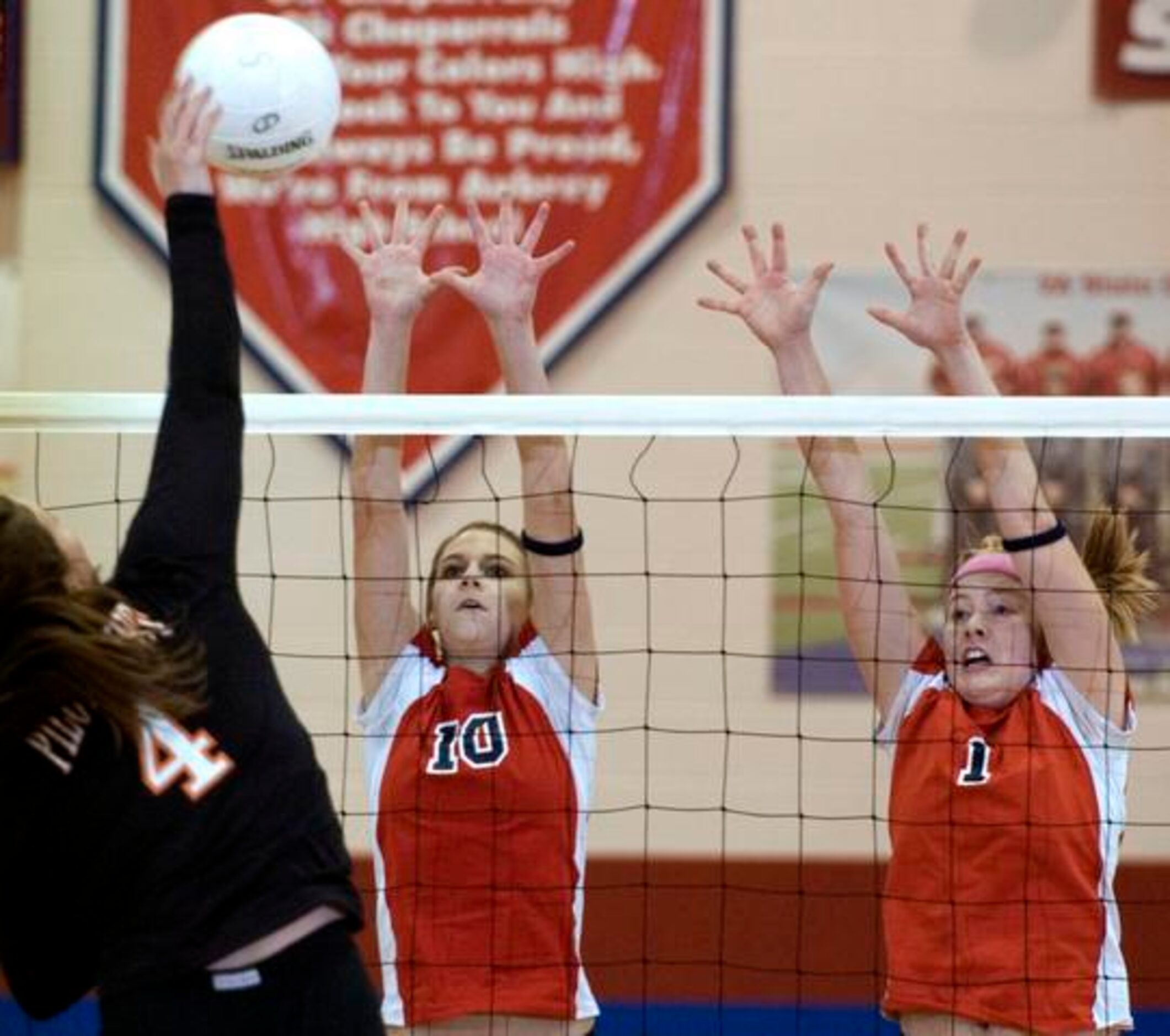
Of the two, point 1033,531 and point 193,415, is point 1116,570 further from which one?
point 193,415

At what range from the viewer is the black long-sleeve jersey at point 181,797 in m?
2.30

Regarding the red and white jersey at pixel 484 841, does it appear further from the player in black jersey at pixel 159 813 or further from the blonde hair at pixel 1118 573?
the player in black jersey at pixel 159 813

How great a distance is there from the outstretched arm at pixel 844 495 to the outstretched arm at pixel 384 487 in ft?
1.84

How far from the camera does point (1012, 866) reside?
356 cm

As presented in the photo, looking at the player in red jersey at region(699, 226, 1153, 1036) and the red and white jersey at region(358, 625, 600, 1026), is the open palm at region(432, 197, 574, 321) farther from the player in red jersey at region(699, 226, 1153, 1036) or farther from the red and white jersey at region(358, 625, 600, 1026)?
the red and white jersey at region(358, 625, 600, 1026)

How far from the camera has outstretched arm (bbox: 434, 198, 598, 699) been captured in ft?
12.4

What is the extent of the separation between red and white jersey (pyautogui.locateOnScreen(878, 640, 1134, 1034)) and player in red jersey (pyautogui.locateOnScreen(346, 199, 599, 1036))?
579 millimetres

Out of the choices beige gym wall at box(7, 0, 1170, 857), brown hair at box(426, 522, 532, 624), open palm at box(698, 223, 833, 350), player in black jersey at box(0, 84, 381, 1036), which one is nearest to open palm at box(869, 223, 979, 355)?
open palm at box(698, 223, 833, 350)

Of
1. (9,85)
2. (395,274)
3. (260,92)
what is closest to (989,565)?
(395,274)

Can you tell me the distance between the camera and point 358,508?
3.91 metres

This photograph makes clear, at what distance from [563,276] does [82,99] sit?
1501 mm

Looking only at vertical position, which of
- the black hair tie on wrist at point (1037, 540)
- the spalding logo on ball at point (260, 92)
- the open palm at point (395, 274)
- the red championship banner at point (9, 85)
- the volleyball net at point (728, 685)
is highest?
the red championship banner at point (9, 85)

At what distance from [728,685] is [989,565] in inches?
88.9

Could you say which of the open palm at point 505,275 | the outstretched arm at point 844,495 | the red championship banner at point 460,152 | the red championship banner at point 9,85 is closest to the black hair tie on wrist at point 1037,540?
the outstretched arm at point 844,495
